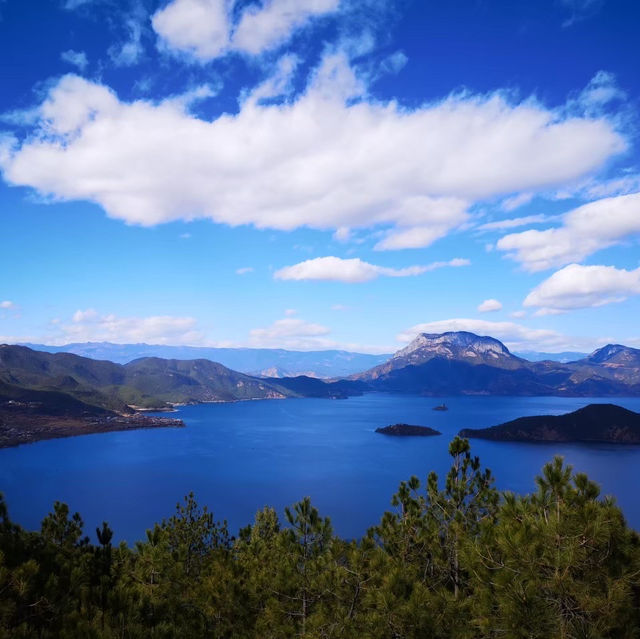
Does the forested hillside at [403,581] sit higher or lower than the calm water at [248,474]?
higher

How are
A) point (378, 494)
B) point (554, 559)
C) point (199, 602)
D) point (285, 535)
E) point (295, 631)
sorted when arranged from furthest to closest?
1. point (378, 494)
2. point (285, 535)
3. point (199, 602)
4. point (295, 631)
5. point (554, 559)

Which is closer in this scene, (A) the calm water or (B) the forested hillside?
(B) the forested hillside

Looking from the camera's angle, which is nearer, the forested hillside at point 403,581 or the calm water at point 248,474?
the forested hillside at point 403,581

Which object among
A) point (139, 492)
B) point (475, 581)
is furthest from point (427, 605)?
point (139, 492)

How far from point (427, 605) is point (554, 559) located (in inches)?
186

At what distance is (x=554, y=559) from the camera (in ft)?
30.5

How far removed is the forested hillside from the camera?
915 cm

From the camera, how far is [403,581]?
13328 mm

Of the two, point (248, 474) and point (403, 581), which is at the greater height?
point (403, 581)

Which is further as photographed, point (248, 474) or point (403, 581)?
point (248, 474)

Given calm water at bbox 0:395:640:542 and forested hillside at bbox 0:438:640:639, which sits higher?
forested hillside at bbox 0:438:640:639

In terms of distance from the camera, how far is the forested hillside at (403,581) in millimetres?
9148

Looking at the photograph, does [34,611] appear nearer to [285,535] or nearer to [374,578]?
[374,578]

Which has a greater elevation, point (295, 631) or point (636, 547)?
point (636, 547)
